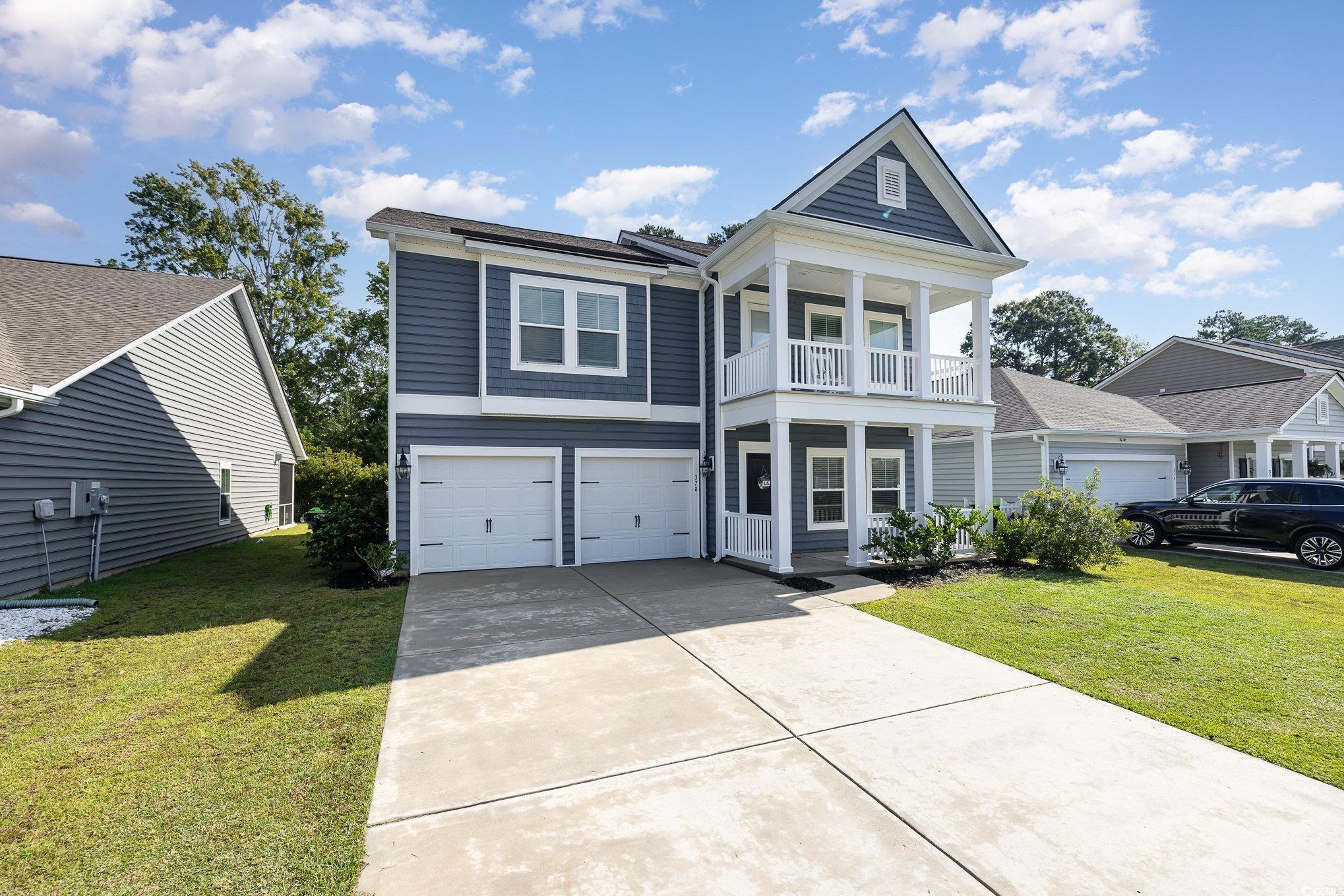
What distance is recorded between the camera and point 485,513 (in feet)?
34.0

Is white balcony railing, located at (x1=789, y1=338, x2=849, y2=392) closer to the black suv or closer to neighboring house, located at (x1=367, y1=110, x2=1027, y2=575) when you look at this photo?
neighboring house, located at (x1=367, y1=110, x2=1027, y2=575)

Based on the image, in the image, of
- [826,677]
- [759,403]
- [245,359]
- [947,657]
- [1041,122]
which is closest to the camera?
[826,677]

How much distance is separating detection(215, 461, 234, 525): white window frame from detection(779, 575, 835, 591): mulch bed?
13.6 meters

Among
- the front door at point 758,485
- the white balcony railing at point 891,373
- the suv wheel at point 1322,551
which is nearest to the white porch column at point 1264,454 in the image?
the suv wheel at point 1322,551

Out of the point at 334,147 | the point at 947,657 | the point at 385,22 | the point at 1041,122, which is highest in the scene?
the point at 334,147

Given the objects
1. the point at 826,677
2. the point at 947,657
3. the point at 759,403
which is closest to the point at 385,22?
the point at 759,403

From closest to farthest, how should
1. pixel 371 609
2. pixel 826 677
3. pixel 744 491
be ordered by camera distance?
1. pixel 826 677
2. pixel 371 609
3. pixel 744 491

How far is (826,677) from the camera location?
4938 millimetres

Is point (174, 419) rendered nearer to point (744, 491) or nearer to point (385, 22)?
point (385, 22)

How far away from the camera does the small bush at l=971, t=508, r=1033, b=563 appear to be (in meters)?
10.1

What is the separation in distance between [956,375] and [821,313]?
2.94 metres

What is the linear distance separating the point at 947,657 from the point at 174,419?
47.7 feet

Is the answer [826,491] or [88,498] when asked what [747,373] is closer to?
[826,491]

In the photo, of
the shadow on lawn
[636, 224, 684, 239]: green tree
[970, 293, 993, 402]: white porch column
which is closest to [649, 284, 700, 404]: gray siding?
[970, 293, 993, 402]: white porch column
